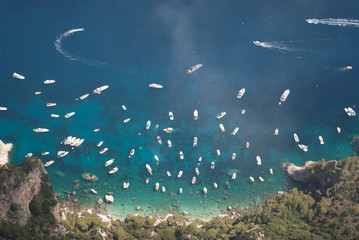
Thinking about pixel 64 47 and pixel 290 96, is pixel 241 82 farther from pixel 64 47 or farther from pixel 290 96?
pixel 64 47

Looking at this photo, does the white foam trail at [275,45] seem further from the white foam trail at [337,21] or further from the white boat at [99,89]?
the white boat at [99,89]

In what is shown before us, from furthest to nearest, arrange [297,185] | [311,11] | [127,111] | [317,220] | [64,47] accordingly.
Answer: [311,11], [64,47], [127,111], [297,185], [317,220]

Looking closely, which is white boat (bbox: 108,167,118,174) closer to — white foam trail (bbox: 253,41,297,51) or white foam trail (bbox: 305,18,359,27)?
white foam trail (bbox: 253,41,297,51)

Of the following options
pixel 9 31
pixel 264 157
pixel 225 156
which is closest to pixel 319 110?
pixel 264 157

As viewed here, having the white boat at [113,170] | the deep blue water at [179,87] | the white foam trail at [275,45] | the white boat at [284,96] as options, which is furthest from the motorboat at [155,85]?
the white boat at [284,96]

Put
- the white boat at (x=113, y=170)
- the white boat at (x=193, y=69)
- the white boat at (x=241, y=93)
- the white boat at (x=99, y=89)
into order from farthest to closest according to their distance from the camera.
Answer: the white boat at (x=193, y=69) → the white boat at (x=241, y=93) → the white boat at (x=99, y=89) → the white boat at (x=113, y=170)

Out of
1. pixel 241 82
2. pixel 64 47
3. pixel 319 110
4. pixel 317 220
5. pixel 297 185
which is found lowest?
pixel 297 185

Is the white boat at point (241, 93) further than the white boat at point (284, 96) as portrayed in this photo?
Yes

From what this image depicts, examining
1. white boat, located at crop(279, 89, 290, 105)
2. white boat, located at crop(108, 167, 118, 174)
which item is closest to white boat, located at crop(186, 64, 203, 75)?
white boat, located at crop(279, 89, 290, 105)

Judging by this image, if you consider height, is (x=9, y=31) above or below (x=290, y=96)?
above
